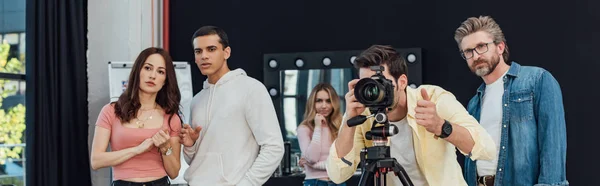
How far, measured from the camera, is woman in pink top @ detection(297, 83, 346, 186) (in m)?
4.73

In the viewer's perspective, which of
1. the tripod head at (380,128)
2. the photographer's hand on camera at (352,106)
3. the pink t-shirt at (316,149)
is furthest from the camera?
the pink t-shirt at (316,149)

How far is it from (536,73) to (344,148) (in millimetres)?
1029

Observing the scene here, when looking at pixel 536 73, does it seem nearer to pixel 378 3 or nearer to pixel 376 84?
pixel 376 84

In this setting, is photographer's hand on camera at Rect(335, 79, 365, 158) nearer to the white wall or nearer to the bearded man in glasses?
the bearded man in glasses

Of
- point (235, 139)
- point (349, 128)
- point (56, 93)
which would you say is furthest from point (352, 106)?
point (56, 93)

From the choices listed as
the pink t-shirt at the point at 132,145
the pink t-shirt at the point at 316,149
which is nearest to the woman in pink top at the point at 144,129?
the pink t-shirt at the point at 132,145

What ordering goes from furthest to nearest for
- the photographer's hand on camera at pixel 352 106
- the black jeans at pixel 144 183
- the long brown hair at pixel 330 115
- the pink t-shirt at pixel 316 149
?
the long brown hair at pixel 330 115, the pink t-shirt at pixel 316 149, the black jeans at pixel 144 183, the photographer's hand on camera at pixel 352 106

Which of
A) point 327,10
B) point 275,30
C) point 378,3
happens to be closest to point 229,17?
point 275,30

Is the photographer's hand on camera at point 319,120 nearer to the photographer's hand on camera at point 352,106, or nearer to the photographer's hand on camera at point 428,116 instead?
Result: the photographer's hand on camera at point 352,106

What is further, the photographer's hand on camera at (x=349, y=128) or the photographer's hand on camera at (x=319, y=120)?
the photographer's hand on camera at (x=319, y=120)

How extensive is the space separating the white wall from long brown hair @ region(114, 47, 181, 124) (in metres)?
2.31

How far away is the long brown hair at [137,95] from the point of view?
2998 millimetres

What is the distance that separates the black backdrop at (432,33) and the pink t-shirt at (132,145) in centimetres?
312

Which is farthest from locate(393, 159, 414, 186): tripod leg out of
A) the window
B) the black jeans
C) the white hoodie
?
the window
